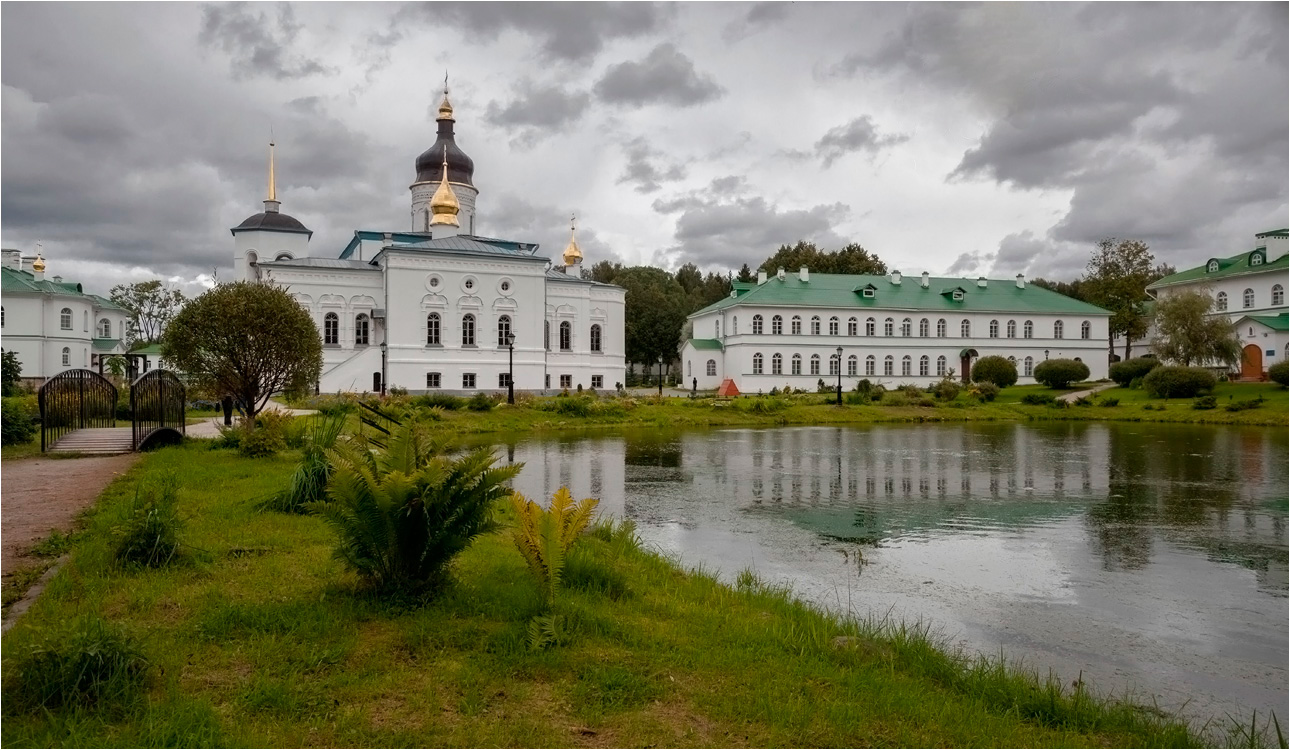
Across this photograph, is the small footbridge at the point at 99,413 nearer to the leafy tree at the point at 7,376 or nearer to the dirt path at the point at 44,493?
the dirt path at the point at 44,493

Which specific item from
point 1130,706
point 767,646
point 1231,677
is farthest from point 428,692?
point 1231,677

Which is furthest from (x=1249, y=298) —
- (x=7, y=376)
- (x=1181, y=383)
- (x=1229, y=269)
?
(x=7, y=376)

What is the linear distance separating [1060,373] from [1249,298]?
16.5 meters

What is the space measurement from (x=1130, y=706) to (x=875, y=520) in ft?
21.4

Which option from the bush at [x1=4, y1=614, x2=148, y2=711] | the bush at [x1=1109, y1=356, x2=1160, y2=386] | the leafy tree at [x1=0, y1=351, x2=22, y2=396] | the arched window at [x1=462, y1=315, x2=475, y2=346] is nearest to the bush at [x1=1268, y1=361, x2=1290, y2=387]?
the bush at [x1=1109, y1=356, x2=1160, y2=386]

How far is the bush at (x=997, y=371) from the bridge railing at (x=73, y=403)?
38214mm

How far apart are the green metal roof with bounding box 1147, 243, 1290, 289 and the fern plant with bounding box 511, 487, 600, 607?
54.6 m

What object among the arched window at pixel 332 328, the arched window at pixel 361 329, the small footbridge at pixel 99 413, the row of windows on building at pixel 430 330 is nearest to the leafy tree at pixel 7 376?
the small footbridge at pixel 99 413

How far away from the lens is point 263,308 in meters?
15.9

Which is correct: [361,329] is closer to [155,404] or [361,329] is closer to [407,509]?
[155,404]

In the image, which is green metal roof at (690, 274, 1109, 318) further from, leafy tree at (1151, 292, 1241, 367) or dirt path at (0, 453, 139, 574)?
dirt path at (0, 453, 139, 574)

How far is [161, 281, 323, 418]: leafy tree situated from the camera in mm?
15766

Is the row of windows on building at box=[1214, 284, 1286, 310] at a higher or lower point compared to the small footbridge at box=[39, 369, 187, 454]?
higher

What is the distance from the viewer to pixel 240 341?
15.9 meters
